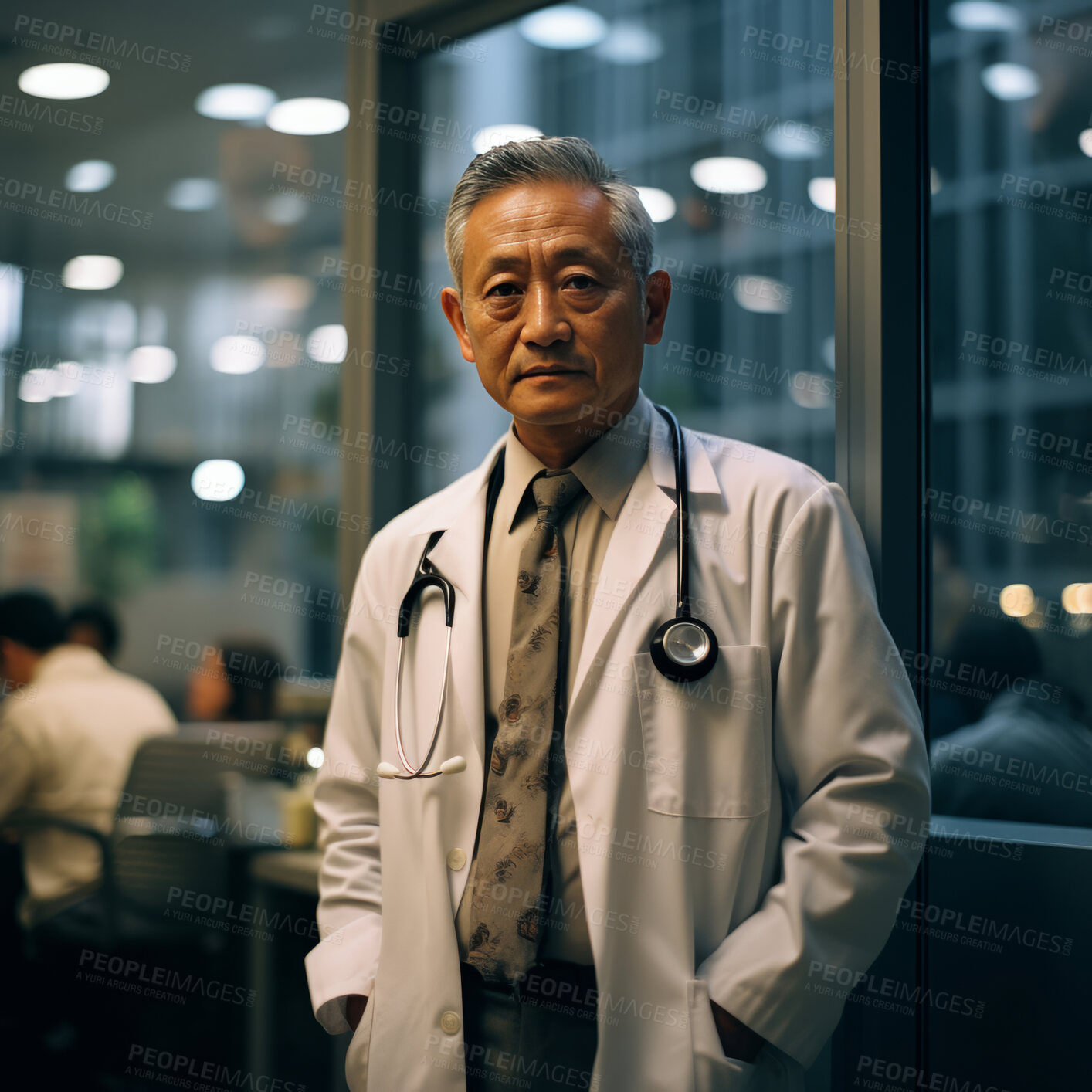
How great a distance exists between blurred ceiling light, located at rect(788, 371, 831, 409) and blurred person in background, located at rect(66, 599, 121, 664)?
5.73ft

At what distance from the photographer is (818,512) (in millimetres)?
1368

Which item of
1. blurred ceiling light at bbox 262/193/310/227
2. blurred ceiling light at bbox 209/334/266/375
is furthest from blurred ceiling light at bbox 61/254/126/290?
blurred ceiling light at bbox 262/193/310/227

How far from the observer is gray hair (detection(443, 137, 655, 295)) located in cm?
147

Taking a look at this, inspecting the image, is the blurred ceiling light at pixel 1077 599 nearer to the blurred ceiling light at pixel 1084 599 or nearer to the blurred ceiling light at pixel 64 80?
the blurred ceiling light at pixel 1084 599

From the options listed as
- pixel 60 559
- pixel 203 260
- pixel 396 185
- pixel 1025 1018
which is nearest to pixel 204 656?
pixel 60 559

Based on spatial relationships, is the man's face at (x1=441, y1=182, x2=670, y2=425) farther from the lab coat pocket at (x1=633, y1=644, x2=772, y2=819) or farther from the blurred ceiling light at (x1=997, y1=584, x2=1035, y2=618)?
the blurred ceiling light at (x1=997, y1=584, x2=1035, y2=618)

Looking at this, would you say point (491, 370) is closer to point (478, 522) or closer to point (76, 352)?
point (478, 522)

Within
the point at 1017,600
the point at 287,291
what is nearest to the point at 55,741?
the point at 287,291

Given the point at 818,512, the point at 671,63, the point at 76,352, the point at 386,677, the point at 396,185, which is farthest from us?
the point at 76,352

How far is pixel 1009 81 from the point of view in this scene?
159cm

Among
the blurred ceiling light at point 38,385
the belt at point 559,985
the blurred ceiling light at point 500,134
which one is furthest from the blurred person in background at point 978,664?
the blurred ceiling light at point 38,385

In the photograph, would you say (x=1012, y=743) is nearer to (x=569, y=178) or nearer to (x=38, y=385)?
(x=569, y=178)

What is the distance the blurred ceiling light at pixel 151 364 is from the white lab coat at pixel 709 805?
58.8 inches

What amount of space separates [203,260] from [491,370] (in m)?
1.54
